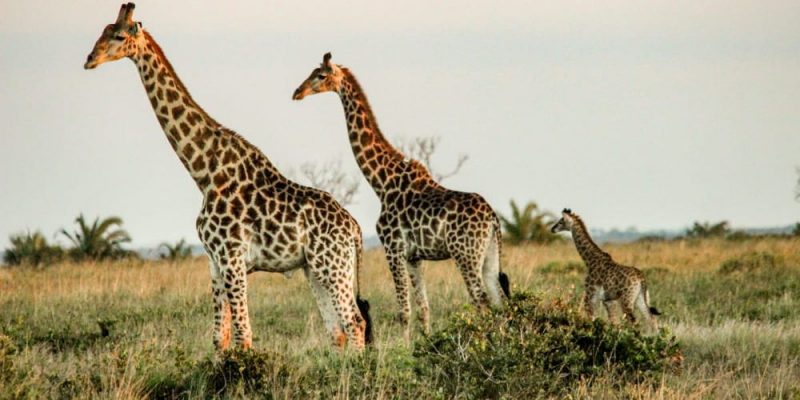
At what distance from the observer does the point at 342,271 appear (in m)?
10.2

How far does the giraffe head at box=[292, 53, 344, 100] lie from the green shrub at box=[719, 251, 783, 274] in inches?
338

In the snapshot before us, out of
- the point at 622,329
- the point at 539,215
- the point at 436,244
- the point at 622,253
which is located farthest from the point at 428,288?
the point at 539,215

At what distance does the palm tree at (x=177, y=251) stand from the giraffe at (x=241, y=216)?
13660mm

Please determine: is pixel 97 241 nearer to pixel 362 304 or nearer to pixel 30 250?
pixel 30 250

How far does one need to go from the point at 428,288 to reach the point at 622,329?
6.81m

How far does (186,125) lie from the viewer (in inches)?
411

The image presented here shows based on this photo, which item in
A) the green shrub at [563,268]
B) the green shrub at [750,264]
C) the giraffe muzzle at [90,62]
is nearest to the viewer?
the giraffe muzzle at [90,62]

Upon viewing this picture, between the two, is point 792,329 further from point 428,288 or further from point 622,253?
point 622,253

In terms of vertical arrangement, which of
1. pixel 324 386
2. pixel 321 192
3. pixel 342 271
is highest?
pixel 321 192

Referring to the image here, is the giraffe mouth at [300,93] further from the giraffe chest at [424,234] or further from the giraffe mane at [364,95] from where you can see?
the giraffe chest at [424,234]

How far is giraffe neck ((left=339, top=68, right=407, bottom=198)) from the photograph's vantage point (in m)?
12.9

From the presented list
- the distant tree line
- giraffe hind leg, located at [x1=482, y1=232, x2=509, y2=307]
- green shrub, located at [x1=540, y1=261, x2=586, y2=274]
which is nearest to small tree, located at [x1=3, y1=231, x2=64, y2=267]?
the distant tree line

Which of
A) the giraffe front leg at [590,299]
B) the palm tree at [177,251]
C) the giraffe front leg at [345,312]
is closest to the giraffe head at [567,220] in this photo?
the giraffe front leg at [590,299]

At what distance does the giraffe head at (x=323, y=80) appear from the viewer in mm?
12172
